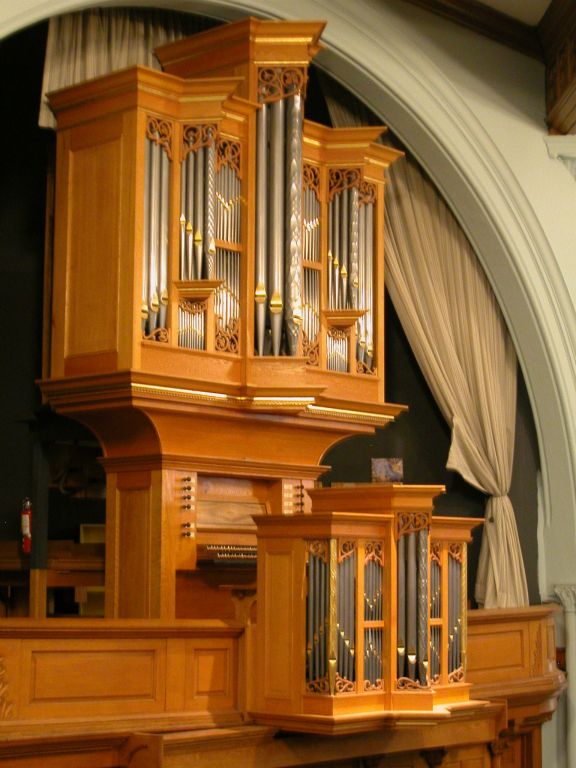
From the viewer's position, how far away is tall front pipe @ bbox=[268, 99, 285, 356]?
8242mm

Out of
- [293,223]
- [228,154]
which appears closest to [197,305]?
[293,223]

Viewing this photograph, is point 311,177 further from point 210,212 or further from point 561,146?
point 561,146

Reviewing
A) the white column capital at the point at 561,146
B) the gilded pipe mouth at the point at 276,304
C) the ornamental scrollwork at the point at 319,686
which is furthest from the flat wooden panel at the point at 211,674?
the white column capital at the point at 561,146

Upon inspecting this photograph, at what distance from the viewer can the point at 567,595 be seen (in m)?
9.94

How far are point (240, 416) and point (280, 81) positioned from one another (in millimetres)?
1933

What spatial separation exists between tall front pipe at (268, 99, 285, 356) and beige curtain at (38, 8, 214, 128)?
40.5 inches

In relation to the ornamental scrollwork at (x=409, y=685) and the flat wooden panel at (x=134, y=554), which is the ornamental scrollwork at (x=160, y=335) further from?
the ornamental scrollwork at (x=409, y=685)

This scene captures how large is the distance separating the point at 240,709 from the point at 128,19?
4193 millimetres

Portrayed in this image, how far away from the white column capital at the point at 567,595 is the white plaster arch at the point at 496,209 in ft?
0.26

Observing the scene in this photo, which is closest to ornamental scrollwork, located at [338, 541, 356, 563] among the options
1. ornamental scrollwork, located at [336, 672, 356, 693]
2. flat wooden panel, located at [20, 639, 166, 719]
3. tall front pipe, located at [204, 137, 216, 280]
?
ornamental scrollwork, located at [336, 672, 356, 693]

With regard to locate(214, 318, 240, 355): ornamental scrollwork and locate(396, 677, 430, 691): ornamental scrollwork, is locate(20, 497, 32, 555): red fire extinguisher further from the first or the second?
locate(396, 677, 430, 691): ornamental scrollwork

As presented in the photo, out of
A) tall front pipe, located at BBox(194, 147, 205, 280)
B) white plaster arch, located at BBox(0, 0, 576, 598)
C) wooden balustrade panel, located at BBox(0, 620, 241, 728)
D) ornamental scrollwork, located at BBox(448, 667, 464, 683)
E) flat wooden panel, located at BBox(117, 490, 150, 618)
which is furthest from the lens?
white plaster arch, located at BBox(0, 0, 576, 598)

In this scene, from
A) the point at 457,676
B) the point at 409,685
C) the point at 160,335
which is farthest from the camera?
the point at 160,335

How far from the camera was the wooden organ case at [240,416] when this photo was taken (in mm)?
6973
